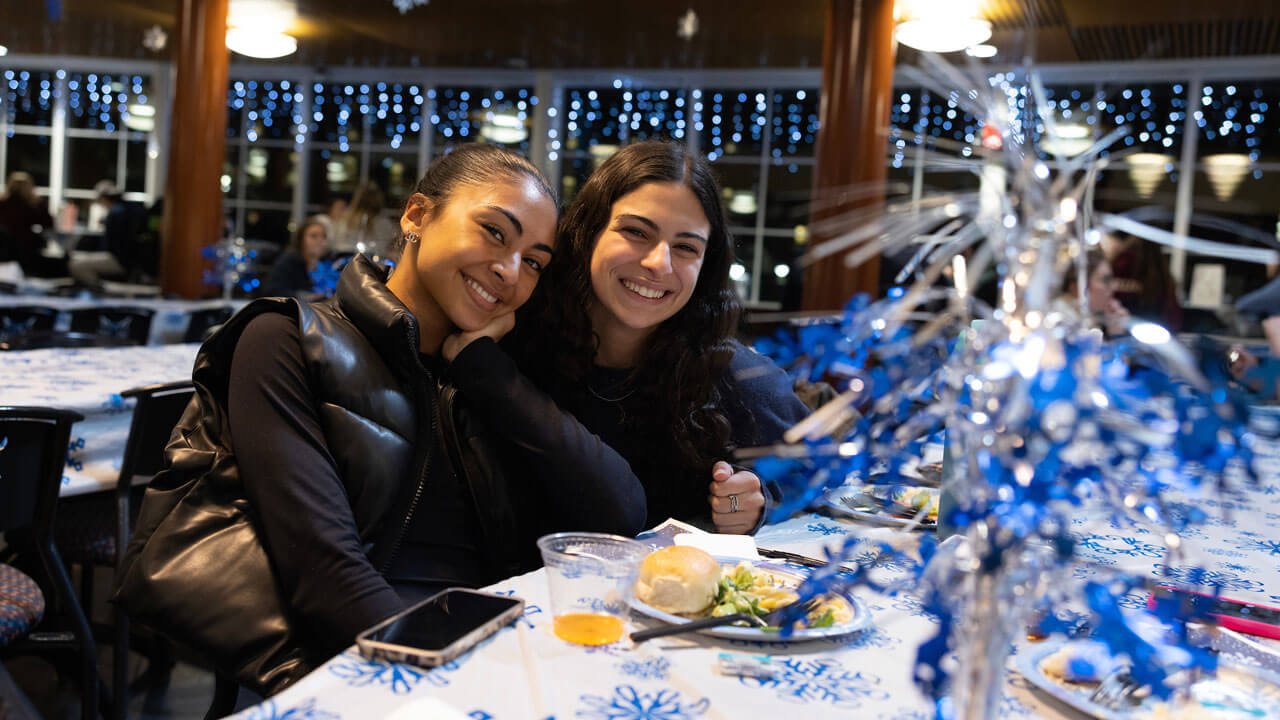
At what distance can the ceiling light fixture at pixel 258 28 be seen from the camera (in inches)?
302

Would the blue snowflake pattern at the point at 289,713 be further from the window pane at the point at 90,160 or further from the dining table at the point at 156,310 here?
the window pane at the point at 90,160

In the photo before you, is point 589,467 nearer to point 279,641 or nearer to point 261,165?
point 279,641

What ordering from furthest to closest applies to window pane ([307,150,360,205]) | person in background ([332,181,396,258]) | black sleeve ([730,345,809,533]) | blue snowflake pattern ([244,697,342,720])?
window pane ([307,150,360,205]), person in background ([332,181,396,258]), black sleeve ([730,345,809,533]), blue snowflake pattern ([244,697,342,720])

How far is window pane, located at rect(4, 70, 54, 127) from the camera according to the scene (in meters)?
11.6

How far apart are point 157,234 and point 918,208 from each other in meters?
10.7

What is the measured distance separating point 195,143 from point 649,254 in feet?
19.8

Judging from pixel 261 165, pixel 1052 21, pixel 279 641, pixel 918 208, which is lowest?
pixel 279 641

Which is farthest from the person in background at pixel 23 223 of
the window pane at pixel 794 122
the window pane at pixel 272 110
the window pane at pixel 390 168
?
the window pane at pixel 794 122

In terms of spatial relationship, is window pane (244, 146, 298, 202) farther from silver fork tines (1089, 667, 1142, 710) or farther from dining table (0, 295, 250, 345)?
silver fork tines (1089, 667, 1142, 710)

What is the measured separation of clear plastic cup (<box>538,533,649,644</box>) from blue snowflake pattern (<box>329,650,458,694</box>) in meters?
0.15

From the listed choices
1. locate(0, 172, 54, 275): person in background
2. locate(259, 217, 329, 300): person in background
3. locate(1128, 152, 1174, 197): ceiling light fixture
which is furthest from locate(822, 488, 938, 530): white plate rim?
locate(0, 172, 54, 275): person in background

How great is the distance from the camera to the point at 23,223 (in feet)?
30.6

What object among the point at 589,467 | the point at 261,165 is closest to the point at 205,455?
the point at 589,467

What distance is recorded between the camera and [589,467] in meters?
1.52
